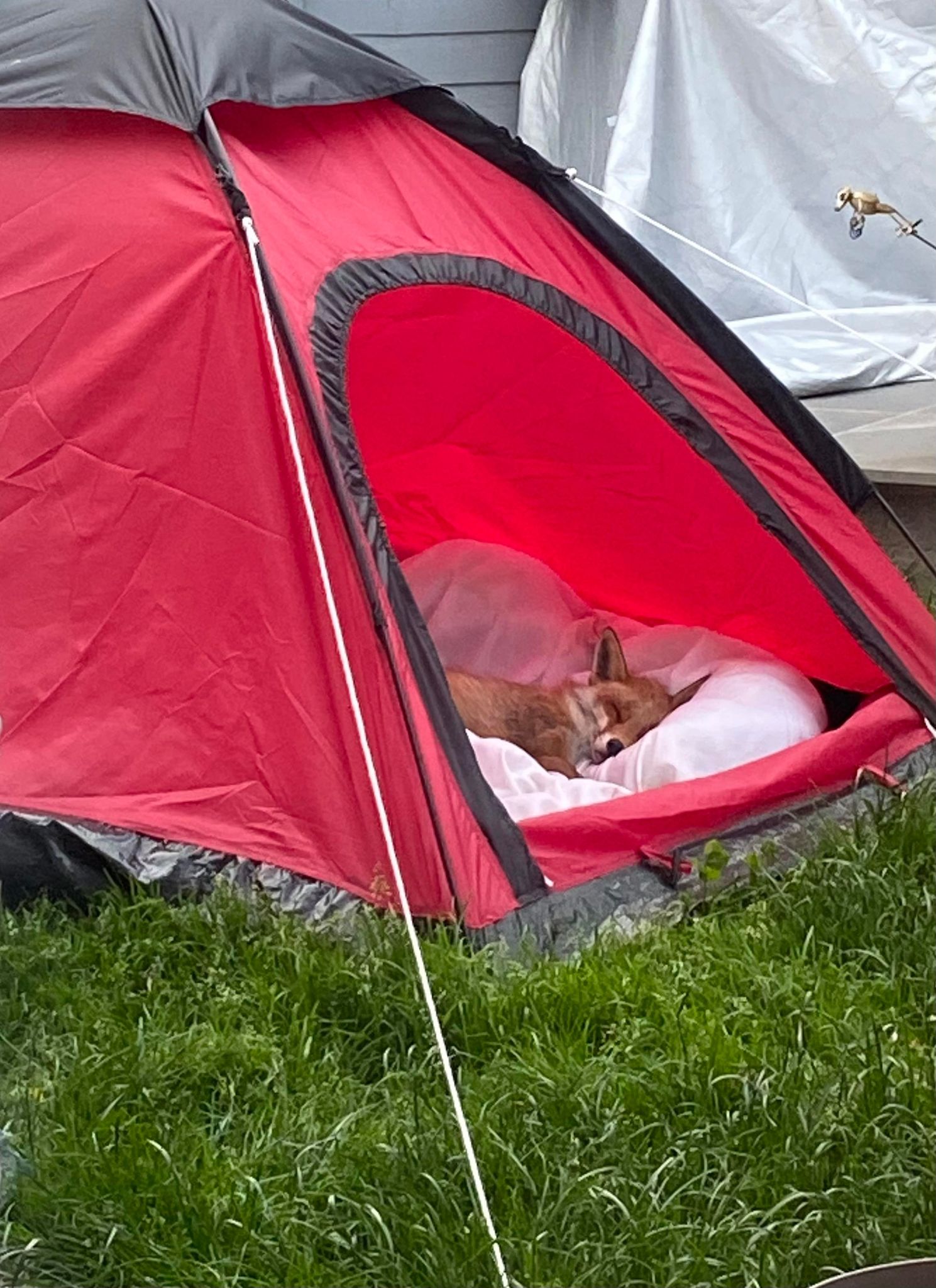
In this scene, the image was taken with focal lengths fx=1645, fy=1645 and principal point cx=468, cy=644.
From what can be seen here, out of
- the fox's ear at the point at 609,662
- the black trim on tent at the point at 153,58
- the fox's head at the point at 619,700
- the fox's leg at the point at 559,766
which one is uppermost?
the black trim on tent at the point at 153,58

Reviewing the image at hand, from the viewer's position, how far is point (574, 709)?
137 inches

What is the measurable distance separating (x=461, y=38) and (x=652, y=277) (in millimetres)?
2826

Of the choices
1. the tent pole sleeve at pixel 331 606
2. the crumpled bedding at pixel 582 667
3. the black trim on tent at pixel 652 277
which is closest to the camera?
the tent pole sleeve at pixel 331 606

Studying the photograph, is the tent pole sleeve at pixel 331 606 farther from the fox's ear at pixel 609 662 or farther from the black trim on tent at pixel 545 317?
the fox's ear at pixel 609 662

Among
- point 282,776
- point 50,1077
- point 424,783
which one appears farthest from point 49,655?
point 50,1077

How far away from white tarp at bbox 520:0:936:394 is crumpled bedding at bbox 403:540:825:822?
5.82 feet

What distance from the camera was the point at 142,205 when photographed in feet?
8.58

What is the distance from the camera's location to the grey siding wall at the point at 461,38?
5.32 m

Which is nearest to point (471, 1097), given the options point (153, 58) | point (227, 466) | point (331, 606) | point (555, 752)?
point (331, 606)

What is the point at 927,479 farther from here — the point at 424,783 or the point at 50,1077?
the point at 50,1077

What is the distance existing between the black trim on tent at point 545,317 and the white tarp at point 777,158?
238cm

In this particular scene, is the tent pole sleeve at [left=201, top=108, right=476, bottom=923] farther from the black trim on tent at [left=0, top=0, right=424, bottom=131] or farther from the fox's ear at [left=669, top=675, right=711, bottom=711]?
the fox's ear at [left=669, top=675, right=711, bottom=711]

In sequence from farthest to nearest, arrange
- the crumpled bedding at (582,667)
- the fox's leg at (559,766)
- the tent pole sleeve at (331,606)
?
1. the fox's leg at (559,766)
2. the crumpled bedding at (582,667)
3. the tent pole sleeve at (331,606)

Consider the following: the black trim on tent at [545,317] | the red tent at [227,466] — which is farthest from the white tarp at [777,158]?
the red tent at [227,466]
